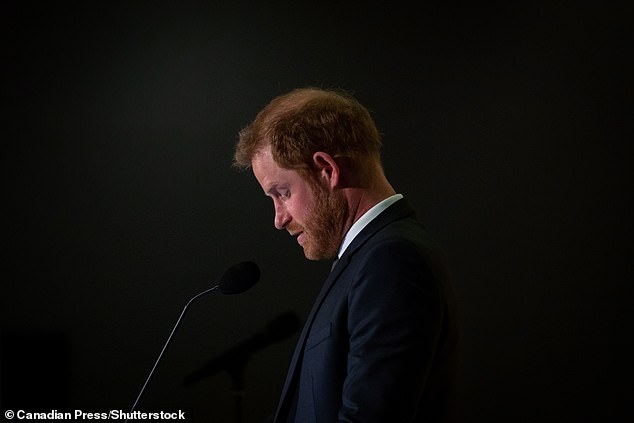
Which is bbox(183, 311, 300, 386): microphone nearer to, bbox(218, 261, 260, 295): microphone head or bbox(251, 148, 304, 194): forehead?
bbox(218, 261, 260, 295): microphone head

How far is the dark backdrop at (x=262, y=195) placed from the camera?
7.25 ft

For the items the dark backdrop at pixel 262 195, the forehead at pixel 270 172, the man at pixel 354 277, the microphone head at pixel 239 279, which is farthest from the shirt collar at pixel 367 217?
the dark backdrop at pixel 262 195

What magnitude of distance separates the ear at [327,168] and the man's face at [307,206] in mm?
20

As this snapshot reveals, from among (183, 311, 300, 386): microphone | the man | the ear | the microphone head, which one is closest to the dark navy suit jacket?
the man

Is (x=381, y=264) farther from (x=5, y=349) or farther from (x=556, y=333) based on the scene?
(x=5, y=349)

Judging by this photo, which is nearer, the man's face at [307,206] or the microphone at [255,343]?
the man's face at [307,206]

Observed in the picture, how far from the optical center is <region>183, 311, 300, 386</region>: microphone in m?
2.23

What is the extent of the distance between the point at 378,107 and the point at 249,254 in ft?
2.16

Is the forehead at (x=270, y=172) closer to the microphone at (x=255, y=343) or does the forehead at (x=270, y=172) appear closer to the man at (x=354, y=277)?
the man at (x=354, y=277)

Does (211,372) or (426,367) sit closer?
(426,367)

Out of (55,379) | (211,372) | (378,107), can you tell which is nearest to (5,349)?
(55,379)

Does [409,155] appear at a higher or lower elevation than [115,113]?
lower

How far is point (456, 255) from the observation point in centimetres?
223

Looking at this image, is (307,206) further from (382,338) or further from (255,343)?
(255,343)
